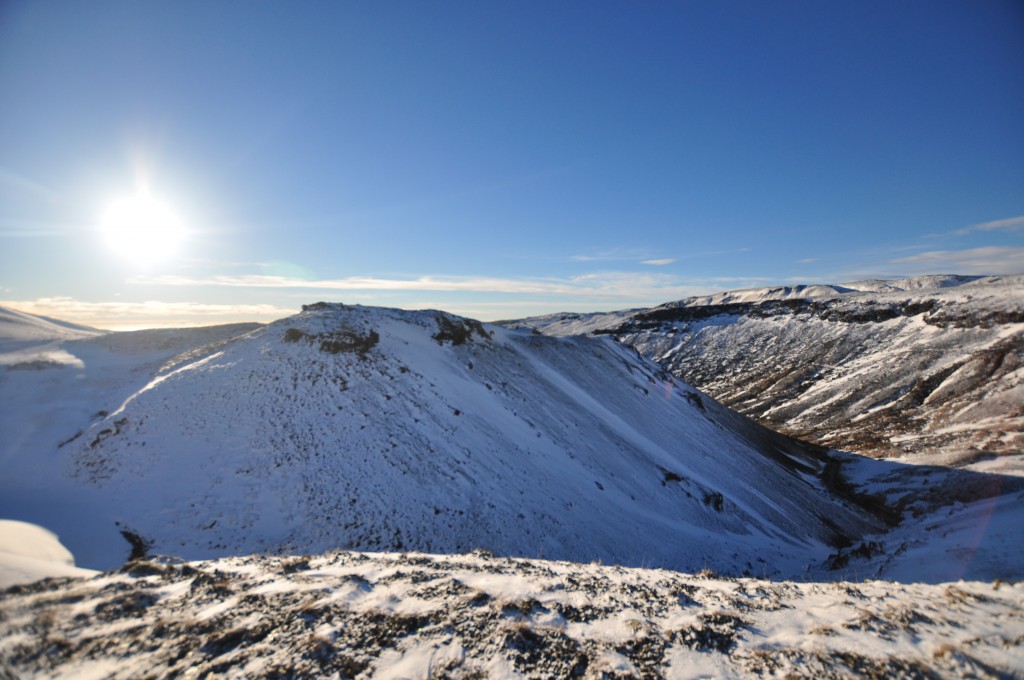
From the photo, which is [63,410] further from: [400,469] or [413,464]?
[413,464]

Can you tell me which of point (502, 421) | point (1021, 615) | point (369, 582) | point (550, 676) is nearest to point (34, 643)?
point (369, 582)

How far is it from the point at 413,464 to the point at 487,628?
557 inches

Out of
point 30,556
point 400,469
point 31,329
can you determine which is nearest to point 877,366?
point 400,469

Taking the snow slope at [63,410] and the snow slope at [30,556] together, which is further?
the snow slope at [63,410]

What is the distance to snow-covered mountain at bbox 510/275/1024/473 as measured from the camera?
193 feet

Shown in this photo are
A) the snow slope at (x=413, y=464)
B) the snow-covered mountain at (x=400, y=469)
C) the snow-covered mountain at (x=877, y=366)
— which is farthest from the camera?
the snow-covered mountain at (x=877, y=366)

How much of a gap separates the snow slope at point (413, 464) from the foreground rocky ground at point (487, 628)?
8550 mm

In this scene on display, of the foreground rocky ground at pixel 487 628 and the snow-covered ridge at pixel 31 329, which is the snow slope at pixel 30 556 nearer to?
the foreground rocky ground at pixel 487 628

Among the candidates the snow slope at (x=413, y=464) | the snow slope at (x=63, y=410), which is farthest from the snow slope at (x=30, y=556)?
the snow slope at (x=413, y=464)

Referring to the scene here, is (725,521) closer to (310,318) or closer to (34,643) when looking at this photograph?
(34,643)

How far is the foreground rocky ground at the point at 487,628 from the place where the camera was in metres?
5.20

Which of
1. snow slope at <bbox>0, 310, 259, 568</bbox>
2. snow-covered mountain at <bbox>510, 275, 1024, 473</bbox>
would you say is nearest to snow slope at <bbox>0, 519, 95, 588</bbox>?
snow slope at <bbox>0, 310, 259, 568</bbox>

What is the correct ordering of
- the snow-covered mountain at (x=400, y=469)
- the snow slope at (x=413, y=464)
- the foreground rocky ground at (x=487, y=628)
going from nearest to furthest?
the foreground rocky ground at (x=487, y=628)
the snow-covered mountain at (x=400, y=469)
the snow slope at (x=413, y=464)

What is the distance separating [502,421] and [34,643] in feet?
71.0
